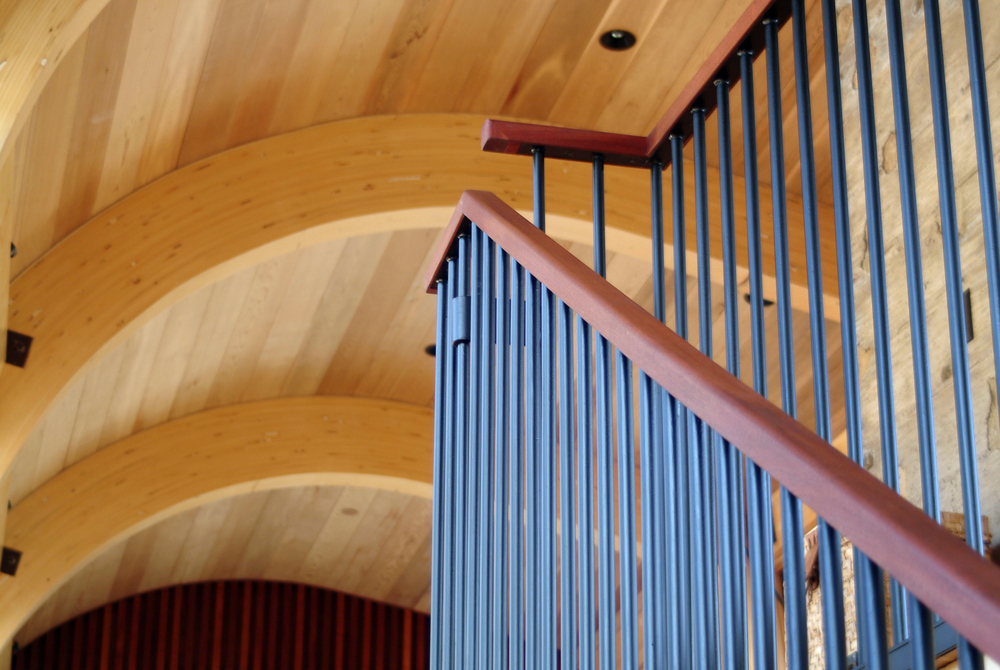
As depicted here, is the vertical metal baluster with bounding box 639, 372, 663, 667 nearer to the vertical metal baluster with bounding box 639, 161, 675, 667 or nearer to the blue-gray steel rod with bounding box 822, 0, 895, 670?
the vertical metal baluster with bounding box 639, 161, 675, 667

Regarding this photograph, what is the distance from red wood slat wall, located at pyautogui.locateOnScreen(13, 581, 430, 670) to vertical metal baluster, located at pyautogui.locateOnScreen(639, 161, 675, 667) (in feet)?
23.7

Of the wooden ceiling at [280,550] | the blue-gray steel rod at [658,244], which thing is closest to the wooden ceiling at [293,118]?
the wooden ceiling at [280,550]

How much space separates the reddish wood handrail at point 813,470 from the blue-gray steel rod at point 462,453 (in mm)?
449

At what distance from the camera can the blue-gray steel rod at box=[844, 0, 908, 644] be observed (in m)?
1.40

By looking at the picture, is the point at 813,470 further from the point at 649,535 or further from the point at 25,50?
the point at 25,50

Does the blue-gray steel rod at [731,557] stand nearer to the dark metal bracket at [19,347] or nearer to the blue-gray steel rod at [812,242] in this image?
the blue-gray steel rod at [812,242]

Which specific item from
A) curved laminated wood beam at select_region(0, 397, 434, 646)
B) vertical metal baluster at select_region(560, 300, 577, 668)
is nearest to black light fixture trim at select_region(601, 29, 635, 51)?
vertical metal baluster at select_region(560, 300, 577, 668)

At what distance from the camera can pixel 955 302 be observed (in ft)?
4.50

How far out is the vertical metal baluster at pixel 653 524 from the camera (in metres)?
1.26

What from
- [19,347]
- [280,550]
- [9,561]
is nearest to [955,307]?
[19,347]

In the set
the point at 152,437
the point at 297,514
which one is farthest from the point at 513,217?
the point at 297,514

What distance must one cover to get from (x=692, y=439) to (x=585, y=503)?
0.28 m

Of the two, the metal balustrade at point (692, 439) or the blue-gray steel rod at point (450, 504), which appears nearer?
the metal balustrade at point (692, 439)

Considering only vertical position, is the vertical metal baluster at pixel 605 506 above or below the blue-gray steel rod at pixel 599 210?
below
